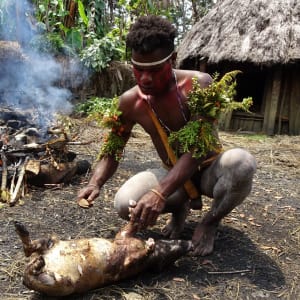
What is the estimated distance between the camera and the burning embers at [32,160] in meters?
3.74

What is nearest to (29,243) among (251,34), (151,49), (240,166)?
(151,49)

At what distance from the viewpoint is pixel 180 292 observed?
85.0 inches

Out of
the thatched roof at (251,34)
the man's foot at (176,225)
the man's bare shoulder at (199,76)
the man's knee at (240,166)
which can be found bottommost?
the man's foot at (176,225)

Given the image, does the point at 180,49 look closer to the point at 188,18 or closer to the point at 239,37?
the point at 239,37

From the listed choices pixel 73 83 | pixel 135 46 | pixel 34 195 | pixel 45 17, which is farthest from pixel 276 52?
pixel 135 46

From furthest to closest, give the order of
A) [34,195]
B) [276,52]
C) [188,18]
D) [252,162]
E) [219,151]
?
[188,18] < [276,52] < [34,195] < [219,151] < [252,162]

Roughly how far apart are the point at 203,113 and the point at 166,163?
0.57 m

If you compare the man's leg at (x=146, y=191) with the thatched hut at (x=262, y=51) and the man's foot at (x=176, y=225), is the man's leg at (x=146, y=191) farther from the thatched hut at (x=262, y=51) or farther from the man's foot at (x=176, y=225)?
the thatched hut at (x=262, y=51)

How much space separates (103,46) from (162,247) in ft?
28.1

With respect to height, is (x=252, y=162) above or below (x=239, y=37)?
below

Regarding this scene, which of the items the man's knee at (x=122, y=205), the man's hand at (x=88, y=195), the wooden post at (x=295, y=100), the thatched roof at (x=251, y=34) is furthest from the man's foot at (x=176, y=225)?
the wooden post at (x=295, y=100)

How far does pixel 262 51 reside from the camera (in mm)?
8531

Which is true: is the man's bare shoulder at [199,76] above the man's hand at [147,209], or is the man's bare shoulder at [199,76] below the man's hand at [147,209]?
above

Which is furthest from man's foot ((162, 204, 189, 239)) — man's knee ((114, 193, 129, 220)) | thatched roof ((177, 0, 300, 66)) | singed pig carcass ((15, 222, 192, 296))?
thatched roof ((177, 0, 300, 66))
